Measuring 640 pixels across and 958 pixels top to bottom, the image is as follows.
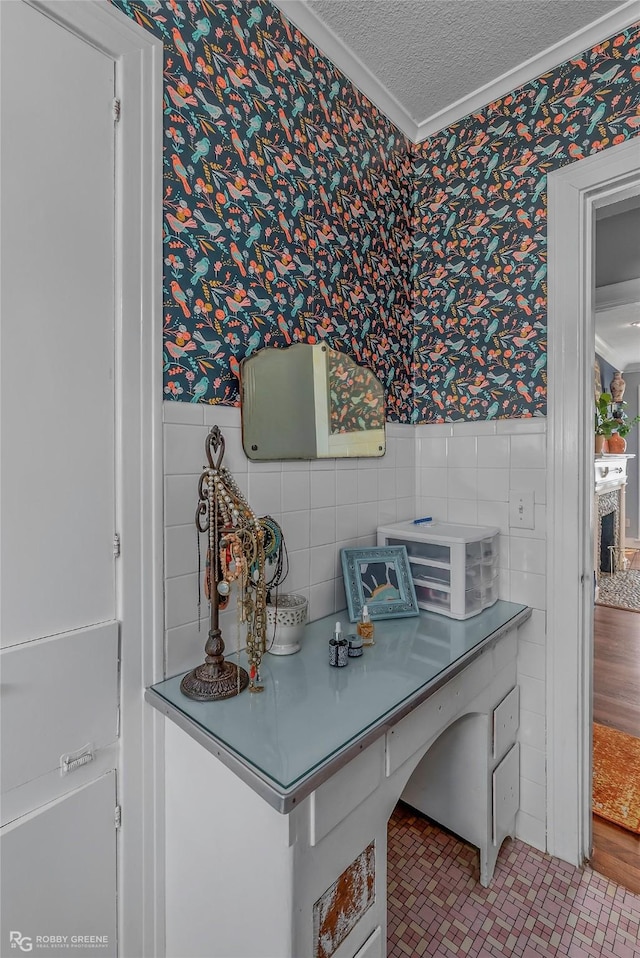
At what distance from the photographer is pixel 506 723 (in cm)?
164

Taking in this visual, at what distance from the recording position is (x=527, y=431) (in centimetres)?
172

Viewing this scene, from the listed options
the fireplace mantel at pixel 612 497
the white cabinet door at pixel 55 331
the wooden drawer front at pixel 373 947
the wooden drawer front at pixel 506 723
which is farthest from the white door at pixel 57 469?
the fireplace mantel at pixel 612 497

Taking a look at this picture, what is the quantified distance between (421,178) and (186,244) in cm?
132

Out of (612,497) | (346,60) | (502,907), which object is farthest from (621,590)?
(346,60)

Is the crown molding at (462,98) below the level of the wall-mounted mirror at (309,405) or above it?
above

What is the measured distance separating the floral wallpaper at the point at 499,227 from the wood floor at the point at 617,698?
1586 mm

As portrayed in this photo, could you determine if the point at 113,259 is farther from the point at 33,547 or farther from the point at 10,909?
the point at 10,909

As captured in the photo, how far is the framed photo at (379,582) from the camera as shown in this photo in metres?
1.60

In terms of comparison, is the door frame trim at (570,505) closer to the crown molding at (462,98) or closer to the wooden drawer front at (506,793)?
the wooden drawer front at (506,793)

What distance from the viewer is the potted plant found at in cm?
432

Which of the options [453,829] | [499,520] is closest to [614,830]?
[453,829]

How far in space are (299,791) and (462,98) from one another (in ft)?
7.75

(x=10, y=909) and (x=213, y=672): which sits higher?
(x=213, y=672)

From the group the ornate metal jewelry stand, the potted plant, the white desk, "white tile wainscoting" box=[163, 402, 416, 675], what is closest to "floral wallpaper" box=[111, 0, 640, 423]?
"white tile wainscoting" box=[163, 402, 416, 675]
